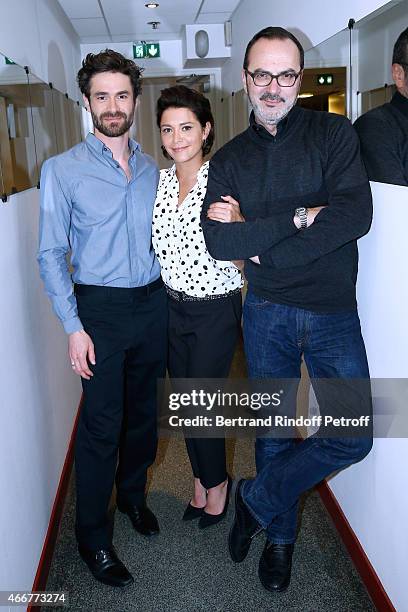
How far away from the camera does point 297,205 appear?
1.94 m

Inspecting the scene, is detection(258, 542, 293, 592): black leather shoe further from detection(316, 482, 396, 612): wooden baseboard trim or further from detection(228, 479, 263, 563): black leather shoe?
detection(316, 482, 396, 612): wooden baseboard trim

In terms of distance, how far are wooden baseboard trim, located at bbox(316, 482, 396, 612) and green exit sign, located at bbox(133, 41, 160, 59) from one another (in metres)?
4.73

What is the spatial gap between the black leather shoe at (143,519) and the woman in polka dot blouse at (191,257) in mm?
696

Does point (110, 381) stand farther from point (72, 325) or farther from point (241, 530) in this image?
point (241, 530)

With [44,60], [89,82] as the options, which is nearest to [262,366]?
[89,82]

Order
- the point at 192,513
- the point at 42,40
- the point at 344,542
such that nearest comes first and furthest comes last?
the point at 344,542
the point at 192,513
the point at 42,40

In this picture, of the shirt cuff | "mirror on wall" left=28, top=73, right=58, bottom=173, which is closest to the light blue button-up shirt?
the shirt cuff

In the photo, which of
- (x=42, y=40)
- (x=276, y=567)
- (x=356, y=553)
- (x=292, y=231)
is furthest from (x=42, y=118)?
(x=356, y=553)

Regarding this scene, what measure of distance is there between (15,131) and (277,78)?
106 cm

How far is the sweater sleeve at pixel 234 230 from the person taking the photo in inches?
73.9

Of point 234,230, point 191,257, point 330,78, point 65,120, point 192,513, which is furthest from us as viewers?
point 65,120

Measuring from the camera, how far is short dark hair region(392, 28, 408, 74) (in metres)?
1.86

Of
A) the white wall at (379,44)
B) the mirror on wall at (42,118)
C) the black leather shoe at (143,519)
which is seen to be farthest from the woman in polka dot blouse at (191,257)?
the mirror on wall at (42,118)

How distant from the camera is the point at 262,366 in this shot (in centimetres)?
213
